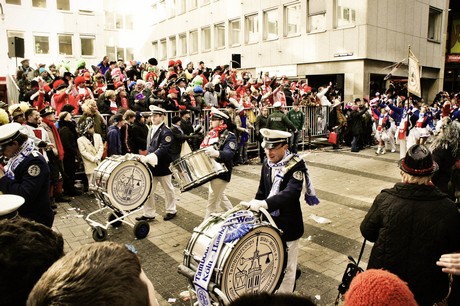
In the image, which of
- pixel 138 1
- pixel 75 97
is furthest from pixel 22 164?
pixel 138 1

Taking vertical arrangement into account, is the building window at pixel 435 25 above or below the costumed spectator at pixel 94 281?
above

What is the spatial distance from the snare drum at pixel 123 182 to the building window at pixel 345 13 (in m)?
20.7

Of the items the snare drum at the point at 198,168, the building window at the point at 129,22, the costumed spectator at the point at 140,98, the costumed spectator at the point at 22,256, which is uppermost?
the building window at the point at 129,22

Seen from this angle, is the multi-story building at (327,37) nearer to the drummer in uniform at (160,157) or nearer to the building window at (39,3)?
the building window at (39,3)

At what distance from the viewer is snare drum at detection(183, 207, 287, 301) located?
338 centimetres

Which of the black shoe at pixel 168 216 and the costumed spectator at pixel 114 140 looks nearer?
the black shoe at pixel 168 216

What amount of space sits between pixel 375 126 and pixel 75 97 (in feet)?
45.7

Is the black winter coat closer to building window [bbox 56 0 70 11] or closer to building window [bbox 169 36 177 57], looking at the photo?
building window [bbox 56 0 70 11]

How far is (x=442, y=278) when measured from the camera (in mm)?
3152

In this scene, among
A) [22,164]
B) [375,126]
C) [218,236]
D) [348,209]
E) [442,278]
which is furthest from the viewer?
[375,126]

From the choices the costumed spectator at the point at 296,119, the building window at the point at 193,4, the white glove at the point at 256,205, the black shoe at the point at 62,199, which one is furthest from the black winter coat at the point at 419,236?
the building window at the point at 193,4

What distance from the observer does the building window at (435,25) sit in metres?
30.0

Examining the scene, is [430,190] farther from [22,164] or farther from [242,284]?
[22,164]

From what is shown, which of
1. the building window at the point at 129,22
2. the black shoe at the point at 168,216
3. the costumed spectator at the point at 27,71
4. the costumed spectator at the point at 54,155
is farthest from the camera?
the building window at the point at 129,22
